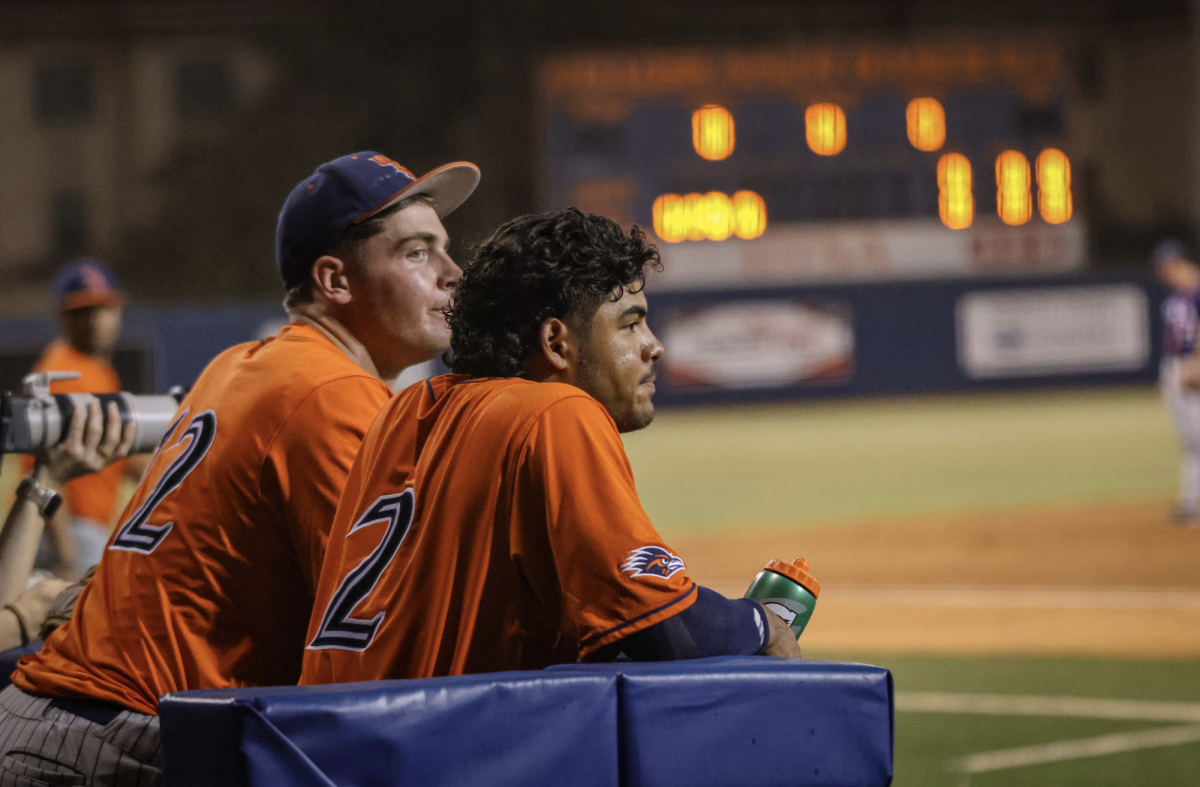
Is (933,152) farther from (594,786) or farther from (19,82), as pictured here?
(19,82)

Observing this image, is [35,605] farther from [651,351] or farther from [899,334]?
[899,334]

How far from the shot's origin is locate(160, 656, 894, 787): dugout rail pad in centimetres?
152

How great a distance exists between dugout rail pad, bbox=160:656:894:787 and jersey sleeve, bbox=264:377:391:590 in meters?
0.50

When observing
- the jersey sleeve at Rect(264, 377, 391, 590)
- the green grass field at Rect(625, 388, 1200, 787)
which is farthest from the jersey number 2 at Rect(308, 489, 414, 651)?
the green grass field at Rect(625, 388, 1200, 787)

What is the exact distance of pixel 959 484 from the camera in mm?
13922

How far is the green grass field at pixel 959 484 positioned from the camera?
4.73 meters

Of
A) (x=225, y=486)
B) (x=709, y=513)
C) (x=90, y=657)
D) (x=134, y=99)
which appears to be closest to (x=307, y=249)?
(x=225, y=486)

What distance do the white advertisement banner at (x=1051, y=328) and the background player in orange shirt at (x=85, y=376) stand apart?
18067 millimetres

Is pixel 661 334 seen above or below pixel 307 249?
below

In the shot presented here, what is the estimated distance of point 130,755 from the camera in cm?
203

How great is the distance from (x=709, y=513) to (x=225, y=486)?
34.7ft

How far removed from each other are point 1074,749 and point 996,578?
4.40 metres

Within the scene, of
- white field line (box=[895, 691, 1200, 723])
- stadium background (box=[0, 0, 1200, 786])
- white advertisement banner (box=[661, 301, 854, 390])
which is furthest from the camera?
white advertisement banner (box=[661, 301, 854, 390])

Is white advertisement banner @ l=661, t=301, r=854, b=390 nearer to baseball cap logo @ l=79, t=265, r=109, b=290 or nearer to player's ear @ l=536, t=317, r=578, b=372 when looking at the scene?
baseball cap logo @ l=79, t=265, r=109, b=290
